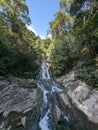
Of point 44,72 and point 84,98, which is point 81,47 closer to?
point 44,72

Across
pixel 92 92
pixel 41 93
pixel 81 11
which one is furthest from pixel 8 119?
pixel 81 11

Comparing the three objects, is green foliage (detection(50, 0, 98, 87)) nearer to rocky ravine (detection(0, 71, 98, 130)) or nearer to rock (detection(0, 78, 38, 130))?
rocky ravine (detection(0, 71, 98, 130))

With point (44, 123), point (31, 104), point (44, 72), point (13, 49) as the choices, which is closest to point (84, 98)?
point (44, 123)

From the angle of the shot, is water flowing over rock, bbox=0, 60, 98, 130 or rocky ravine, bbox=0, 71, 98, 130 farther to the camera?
water flowing over rock, bbox=0, 60, 98, 130

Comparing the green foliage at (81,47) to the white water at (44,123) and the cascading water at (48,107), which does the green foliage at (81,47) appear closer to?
the cascading water at (48,107)

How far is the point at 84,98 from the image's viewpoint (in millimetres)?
13156

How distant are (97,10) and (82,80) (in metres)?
5.84

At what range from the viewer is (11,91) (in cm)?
1343

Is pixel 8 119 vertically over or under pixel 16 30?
under

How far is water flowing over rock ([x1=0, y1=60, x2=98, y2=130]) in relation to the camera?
10.6 metres

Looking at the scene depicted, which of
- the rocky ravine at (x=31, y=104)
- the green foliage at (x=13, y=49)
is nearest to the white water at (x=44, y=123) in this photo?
the rocky ravine at (x=31, y=104)

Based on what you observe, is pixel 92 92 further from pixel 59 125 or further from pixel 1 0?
pixel 1 0

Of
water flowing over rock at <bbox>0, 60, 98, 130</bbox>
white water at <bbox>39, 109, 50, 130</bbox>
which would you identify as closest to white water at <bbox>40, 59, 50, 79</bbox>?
water flowing over rock at <bbox>0, 60, 98, 130</bbox>

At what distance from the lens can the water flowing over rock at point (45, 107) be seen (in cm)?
1062
